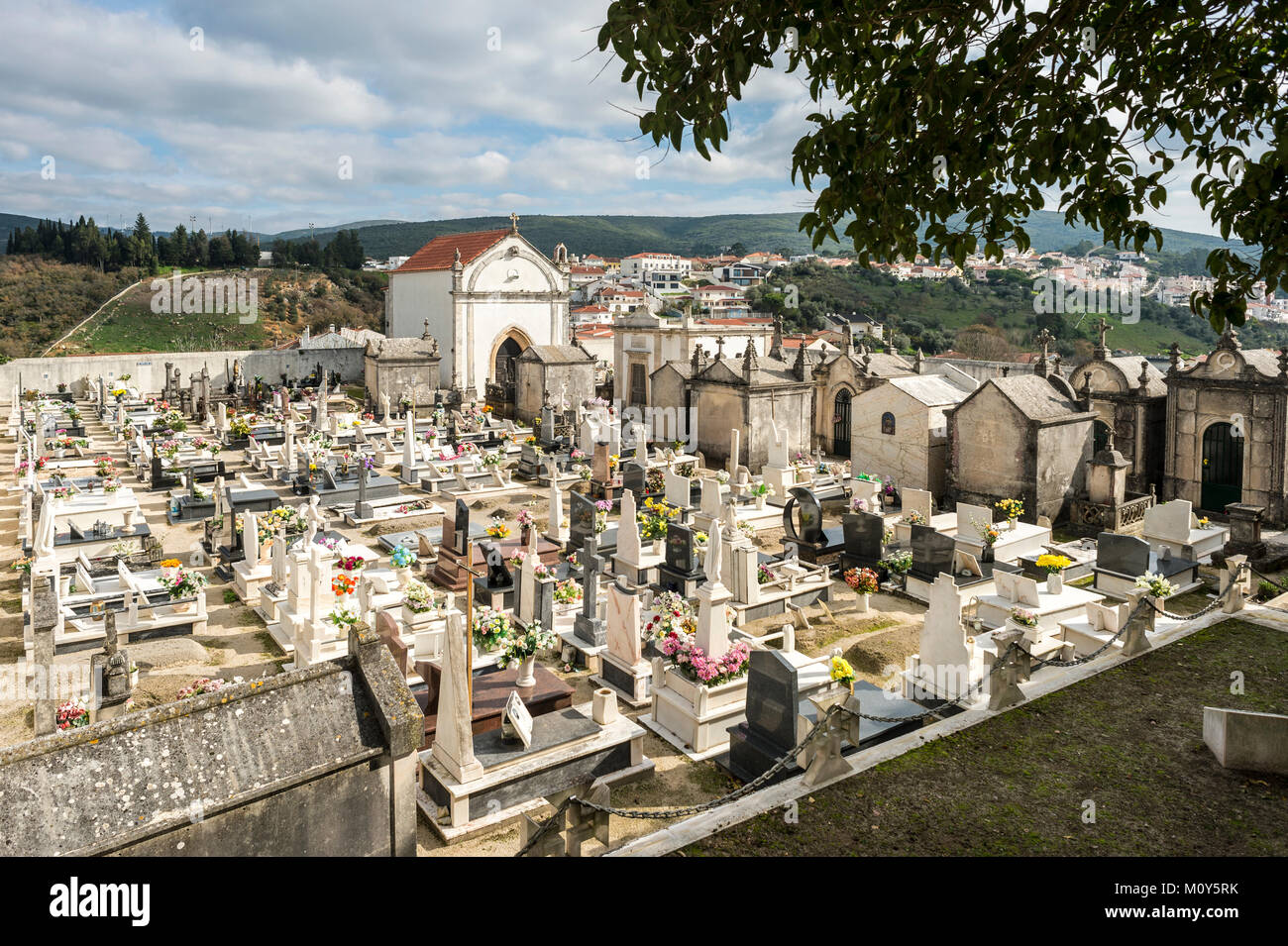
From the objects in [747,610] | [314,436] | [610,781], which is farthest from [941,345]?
[610,781]

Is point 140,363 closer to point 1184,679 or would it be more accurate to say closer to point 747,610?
point 747,610

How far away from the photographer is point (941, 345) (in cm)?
6956

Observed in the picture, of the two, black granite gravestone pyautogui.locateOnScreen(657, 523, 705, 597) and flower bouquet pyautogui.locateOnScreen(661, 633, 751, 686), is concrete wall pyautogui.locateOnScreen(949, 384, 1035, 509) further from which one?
flower bouquet pyautogui.locateOnScreen(661, 633, 751, 686)

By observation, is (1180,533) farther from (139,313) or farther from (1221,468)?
(139,313)

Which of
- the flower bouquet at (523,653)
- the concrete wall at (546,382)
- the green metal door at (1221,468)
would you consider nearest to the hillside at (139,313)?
the concrete wall at (546,382)

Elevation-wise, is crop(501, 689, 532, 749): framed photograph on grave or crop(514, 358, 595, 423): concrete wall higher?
crop(514, 358, 595, 423): concrete wall

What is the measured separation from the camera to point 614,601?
10.9 meters

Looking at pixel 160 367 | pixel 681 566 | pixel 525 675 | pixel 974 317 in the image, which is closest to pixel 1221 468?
pixel 681 566

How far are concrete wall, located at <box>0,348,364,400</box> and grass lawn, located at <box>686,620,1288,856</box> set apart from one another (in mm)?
40762

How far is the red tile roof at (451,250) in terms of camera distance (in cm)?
4088

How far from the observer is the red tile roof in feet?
134

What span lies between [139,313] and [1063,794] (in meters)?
74.6

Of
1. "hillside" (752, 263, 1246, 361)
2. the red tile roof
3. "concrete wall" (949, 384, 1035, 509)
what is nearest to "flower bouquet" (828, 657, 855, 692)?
"concrete wall" (949, 384, 1035, 509)

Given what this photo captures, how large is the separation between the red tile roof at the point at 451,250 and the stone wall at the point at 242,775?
121ft
